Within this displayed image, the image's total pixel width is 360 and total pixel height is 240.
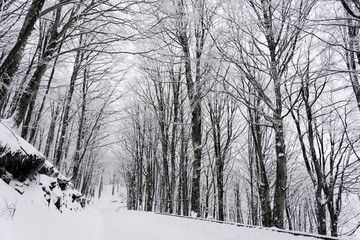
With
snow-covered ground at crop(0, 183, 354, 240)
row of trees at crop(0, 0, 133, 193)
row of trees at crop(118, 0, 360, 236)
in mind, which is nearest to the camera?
snow-covered ground at crop(0, 183, 354, 240)

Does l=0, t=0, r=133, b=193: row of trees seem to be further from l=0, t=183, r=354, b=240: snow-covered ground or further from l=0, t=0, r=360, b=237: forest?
l=0, t=183, r=354, b=240: snow-covered ground

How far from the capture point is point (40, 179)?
4496mm

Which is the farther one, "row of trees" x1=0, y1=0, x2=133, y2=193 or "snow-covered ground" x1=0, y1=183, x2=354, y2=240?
"row of trees" x1=0, y1=0, x2=133, y2=193

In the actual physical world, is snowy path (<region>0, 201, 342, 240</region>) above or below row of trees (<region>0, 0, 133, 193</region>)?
below

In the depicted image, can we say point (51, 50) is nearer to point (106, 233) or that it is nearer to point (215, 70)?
point (106, 233)

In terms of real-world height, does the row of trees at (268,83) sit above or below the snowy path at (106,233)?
above

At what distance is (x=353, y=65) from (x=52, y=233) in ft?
33.0

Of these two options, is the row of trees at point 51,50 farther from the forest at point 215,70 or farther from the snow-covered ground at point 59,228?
the snow-covered ground at point 59,228

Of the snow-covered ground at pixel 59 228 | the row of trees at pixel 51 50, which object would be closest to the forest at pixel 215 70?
the row of trees at pixel 51 50

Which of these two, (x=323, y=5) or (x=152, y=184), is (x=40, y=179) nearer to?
(x=323, y=5)

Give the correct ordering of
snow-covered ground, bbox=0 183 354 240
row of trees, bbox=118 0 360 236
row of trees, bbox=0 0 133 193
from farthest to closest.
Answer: row of trees, bbox=118 0 360 236
row of trees, bbox=0 0 133 193
snow-covered ground, bbox=0 183 354 240

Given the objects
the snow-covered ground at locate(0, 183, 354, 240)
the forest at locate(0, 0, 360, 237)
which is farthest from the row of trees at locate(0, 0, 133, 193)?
the snow-covered ground at locate(0, 183, 354, 240)

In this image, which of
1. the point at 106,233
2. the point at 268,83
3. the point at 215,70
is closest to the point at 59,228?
the point at 106,233

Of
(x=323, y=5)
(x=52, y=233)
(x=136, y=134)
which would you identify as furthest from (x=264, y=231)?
(x=136, y=134)
